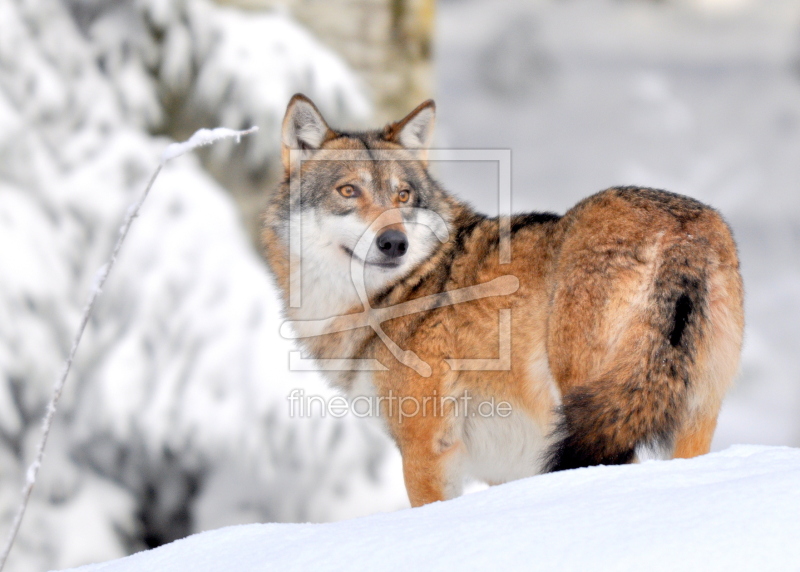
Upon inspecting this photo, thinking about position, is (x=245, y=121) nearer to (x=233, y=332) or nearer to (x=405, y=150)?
(x=233, y=332)

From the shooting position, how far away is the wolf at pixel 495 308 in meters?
2.54

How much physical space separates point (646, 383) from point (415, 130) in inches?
71.8

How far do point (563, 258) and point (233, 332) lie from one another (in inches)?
133

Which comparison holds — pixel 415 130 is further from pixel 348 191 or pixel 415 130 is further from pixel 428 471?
pixel 428 471

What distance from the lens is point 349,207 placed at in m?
3.38

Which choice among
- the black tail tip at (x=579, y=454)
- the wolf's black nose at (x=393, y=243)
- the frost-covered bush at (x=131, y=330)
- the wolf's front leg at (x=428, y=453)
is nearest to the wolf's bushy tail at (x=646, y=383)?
the black tail tip at (x=579, y=454)

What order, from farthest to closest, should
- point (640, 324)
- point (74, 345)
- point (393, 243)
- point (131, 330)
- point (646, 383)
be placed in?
point (131, 330)
point (393, 243)
point (640, 324)
point (646, 383)
point (74, 345)

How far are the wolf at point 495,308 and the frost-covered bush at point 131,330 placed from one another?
Answer: 2.05m

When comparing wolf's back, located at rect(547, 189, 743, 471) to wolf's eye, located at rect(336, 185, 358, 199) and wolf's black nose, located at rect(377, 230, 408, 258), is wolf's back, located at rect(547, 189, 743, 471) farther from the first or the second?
wolf's eye, located at rect(336, 185, 358, 199)

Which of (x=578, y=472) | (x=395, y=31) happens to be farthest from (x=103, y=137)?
(x=578, y=472)

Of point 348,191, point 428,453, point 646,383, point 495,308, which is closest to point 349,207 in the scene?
point 348,191

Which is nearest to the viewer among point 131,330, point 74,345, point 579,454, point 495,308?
point 74,345

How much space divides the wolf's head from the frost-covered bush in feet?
6.42

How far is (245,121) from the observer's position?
6031 mm
